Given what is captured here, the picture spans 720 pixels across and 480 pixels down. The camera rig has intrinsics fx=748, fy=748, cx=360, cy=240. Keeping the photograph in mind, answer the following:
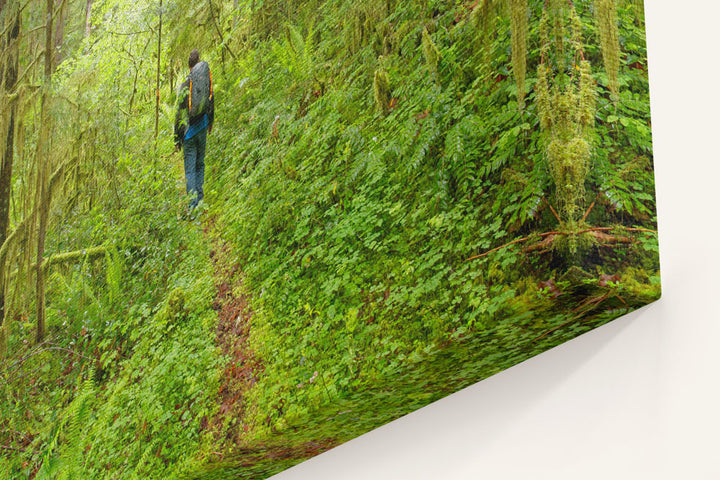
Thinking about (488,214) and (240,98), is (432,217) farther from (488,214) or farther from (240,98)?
(240,98)

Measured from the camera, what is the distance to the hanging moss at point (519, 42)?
237 centimetres

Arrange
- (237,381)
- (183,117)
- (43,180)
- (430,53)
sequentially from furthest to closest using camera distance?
(43,180) < (183,117) < (237,381) < (430,53)

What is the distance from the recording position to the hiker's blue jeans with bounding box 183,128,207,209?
374 cm

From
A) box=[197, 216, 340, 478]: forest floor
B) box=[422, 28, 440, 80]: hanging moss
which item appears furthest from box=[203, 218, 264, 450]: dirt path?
box=[422, 28, 440, 80]: hanging moss

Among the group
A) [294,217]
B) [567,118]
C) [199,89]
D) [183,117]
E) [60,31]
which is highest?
[60,31]

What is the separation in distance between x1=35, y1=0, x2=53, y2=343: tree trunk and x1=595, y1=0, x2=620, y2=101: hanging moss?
11.0 feet

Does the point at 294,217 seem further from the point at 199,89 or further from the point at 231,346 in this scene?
the point at 199,89

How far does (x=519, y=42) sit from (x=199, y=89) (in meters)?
2.00

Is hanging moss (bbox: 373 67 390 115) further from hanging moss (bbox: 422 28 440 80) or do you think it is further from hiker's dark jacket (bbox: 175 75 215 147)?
hiker's dark jacket (bbox: 175 75 215 147)

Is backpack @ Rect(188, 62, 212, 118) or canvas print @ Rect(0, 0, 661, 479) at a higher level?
backpack @ Rect(188, 62, 212, 118)

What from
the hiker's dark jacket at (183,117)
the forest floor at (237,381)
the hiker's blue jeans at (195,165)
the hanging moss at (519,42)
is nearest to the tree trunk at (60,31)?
the hiker's dark jacket at (183,117)

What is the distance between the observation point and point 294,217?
3146 mm

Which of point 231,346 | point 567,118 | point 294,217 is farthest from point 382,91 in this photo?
point 231,346

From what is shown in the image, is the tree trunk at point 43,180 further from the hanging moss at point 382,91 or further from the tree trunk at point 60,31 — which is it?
the hanging moss at point 382,91
